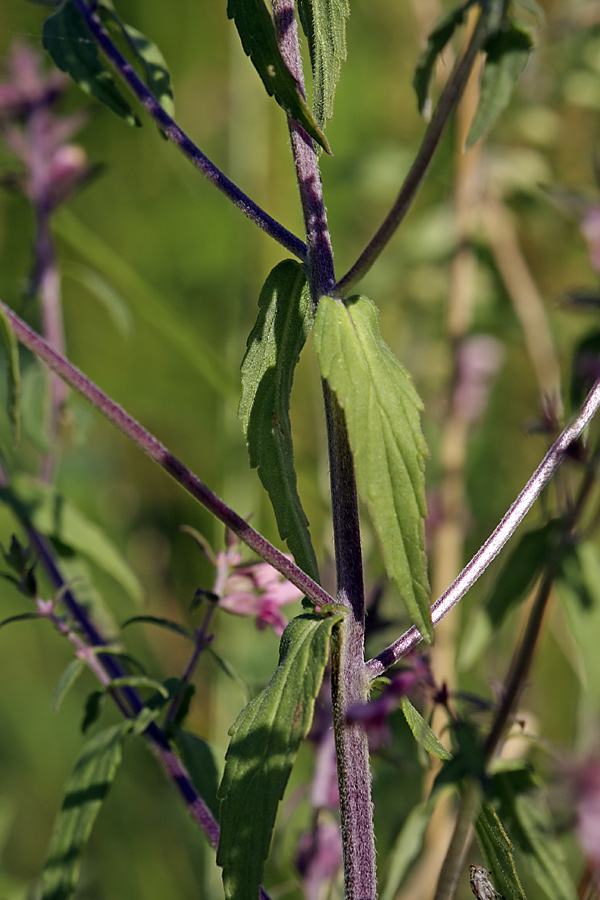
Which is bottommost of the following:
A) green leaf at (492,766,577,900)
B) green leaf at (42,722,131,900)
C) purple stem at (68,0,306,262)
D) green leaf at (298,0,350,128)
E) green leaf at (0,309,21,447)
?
green leaf at (42,722,131,900)

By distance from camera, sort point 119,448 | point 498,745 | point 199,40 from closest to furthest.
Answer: point 498,745 < point 119,448 < point 199,40

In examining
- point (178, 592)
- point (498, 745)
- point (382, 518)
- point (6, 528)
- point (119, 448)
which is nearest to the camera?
point (382, 518)

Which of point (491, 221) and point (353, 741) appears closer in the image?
point (353, 741)

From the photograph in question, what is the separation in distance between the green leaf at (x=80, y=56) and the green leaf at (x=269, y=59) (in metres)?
0.12

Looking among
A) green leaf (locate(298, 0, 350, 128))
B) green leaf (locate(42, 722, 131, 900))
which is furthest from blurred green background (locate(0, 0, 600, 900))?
green leaf (locate(298, 0, 350, 128))

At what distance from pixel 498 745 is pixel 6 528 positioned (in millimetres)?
894

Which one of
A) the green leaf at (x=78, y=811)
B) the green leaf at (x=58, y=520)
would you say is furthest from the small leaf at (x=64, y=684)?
the green leaf at (x=58, y=520)

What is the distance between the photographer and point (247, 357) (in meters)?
0.50

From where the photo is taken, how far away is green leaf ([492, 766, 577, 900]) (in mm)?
591

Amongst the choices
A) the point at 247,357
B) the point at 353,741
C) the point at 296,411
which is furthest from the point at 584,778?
the point at 296,411

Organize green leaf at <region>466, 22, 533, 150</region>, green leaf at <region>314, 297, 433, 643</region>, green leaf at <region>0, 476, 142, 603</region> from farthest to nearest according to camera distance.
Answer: green leaf at <region>0, 476, 142, 603</region>, green leaf at <region>466, 22, 533, 150</region>, green leaf at <region>314, 297, 433, 643</region>

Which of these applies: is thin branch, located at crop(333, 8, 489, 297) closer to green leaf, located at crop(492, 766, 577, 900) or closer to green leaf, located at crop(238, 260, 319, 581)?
green leaf, located at crop(238, 260, 319, 581)

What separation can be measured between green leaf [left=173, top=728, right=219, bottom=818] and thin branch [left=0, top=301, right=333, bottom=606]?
0.20 m

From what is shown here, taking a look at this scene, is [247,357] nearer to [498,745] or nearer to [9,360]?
[9,360]
